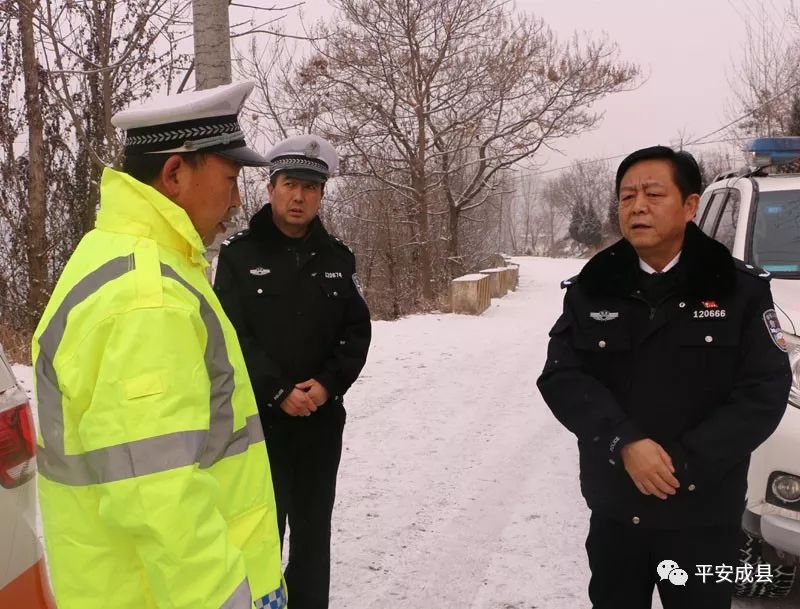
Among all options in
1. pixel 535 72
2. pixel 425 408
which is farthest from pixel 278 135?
pixel 425 408

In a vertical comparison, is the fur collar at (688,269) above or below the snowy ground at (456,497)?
above

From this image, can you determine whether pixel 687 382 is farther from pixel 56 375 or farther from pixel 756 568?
pixel 56 375

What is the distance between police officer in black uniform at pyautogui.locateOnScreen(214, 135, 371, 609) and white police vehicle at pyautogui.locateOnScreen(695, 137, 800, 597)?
1.74 meters

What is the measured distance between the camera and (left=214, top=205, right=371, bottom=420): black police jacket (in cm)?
276

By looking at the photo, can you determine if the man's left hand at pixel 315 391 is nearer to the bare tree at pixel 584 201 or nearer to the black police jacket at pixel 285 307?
the black police jacket at pixel 285 307

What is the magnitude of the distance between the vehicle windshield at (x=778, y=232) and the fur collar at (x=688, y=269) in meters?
1.94

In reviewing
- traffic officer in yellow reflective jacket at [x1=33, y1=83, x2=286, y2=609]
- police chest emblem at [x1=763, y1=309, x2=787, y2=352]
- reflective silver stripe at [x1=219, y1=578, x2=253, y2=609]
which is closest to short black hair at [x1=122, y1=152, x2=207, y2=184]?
traffic officer in yellow reflective jacket at [x1=33, y1=83, x2=286, y2=609]

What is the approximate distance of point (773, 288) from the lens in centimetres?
348

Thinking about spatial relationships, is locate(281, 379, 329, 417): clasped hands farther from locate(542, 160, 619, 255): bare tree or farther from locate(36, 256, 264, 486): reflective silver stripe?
locate(542, 160, 619, 255): bare tree

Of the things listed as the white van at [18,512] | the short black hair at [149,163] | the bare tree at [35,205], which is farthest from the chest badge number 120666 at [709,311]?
the bare tree at [35,205]

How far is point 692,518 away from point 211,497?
151 centimetres

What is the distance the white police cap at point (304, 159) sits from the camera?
2.81 metres

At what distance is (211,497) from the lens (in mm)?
1299

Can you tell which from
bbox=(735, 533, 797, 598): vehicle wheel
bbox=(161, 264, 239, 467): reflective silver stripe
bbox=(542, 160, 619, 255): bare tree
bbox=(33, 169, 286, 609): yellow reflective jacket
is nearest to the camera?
bbox=(33, 169, 286, 609): yellow reflective jacket
